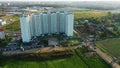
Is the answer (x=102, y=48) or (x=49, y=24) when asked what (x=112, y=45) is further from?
(x=49, y=24)

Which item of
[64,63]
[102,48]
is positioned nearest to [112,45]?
[102,48]

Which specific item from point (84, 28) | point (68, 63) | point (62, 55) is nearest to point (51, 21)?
point (84, 28)

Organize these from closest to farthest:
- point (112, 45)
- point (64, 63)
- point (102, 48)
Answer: point (64, 63) < point (102, 48) < point (112, 45)

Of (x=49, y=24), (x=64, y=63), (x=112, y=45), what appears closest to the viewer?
(x=64, y=63)

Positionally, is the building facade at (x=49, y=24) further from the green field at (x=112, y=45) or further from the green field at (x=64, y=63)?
the green field at (x=64, y=63)

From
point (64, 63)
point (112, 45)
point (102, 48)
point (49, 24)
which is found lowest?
point (64, 63)

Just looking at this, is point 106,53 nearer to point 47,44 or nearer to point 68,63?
point 68,63

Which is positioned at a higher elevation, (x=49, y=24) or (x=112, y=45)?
(x=49, y=24)
